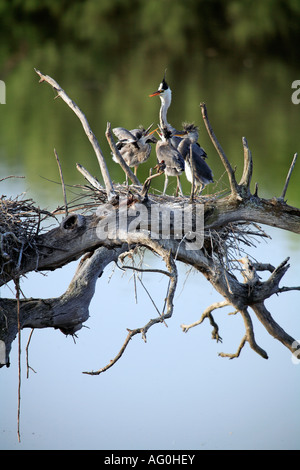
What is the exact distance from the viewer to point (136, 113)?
15.2 m

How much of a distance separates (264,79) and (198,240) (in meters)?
18.7

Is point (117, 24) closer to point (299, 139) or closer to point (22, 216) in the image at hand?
point (299, 139)

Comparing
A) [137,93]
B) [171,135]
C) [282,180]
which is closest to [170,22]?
[137,93]

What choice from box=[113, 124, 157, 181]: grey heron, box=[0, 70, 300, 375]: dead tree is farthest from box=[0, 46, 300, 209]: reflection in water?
box=[0, 70, 300, 375]: dead tree

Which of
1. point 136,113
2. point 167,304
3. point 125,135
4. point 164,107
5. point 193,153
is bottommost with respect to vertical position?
point 167,304

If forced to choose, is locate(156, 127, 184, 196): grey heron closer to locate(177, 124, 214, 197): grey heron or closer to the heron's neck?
locate(177, 124, 214, 197): grey heron

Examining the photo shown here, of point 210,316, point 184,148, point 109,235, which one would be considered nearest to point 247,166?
point 109,235

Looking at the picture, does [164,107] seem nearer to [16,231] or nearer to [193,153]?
[193,153]

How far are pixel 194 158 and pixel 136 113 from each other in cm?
1070

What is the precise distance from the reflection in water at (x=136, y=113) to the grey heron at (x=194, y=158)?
4.12 m

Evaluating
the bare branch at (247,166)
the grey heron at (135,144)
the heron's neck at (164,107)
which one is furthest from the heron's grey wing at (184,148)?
the bare branch at (247,166)

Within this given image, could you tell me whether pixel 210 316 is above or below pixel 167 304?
above

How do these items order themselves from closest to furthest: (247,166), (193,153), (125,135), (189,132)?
(247,166) → (193,153) → (189,132) → (125,135)

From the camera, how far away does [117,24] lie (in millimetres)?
24406
